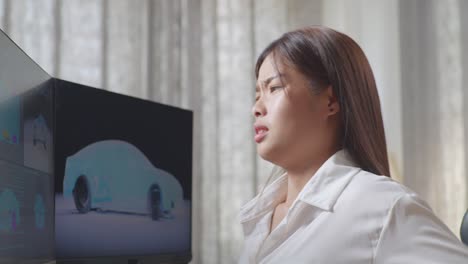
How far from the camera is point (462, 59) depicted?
7.98ft

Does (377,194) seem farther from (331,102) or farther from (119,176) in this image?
(119,176)

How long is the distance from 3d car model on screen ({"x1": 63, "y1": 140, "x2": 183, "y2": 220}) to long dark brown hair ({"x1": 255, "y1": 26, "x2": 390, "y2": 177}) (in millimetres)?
478

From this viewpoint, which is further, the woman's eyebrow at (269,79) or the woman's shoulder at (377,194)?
the woman's eyebrow at (269,79)

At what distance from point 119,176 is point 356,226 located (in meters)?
0.64

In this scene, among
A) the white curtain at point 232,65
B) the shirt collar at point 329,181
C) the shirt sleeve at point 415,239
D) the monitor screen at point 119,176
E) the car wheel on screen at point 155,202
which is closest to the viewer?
the shirt sleeve at point 415,239

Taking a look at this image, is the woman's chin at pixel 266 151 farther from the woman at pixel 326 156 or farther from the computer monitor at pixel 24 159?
the computer monitor at pixel 24 159

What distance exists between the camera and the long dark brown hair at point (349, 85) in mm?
1146

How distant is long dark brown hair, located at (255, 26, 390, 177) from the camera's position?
3.76 feet

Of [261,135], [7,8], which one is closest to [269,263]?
[261,135]

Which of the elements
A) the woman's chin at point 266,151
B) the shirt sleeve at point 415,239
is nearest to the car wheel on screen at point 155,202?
the woman's chin at point 266,151

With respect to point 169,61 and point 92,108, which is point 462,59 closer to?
point 169,61

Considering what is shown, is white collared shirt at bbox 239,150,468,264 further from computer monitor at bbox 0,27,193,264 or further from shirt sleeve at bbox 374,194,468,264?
computer monitor at bbox 0,27,193,264

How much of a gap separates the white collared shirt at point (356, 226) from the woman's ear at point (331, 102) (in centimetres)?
8

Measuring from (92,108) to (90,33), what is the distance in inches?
50.9
